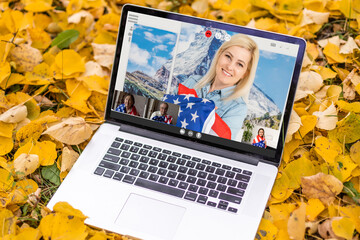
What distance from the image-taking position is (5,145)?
46.1 inches

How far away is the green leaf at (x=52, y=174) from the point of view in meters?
1.13

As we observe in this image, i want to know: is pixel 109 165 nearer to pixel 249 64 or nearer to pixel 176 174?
pixel 176 174

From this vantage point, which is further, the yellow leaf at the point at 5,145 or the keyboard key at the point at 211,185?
the yellow leaf at the point at 5,145

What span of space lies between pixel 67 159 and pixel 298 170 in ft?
2.12

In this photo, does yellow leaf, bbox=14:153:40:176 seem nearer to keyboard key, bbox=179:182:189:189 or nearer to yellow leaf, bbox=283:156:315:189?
keyboard key, bbox=179:182:189:189

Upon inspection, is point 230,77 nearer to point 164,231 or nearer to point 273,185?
point 273,185

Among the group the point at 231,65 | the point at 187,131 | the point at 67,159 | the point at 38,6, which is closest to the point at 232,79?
the point at 231,65

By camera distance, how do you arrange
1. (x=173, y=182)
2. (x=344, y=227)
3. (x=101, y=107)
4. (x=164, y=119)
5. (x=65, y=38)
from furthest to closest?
1. (x=65, y=38)
2. (x=101, y=107)
3. (x=164, y=119)
4. (x=173, y=182)
5. (x=344, y=227)

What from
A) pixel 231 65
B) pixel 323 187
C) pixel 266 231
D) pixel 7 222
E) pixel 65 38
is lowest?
pixel 7 222

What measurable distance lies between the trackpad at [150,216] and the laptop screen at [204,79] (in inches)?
8.9

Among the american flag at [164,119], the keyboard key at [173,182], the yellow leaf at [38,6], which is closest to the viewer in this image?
the keyboard key at [173,182]

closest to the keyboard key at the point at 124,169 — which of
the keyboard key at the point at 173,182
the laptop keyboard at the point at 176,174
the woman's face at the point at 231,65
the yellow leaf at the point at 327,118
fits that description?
the laptop keyboard at the point at 176,174

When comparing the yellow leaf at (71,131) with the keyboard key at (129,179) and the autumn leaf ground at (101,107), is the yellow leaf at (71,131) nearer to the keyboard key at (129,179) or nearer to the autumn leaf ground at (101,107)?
the autumn leaf ground at (101,107)

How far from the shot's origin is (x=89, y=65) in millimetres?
1399
